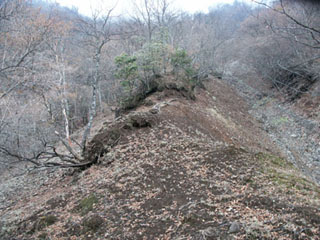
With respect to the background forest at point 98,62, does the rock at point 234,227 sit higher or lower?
lower

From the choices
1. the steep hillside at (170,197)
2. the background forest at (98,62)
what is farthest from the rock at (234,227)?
the background forest at (98,62)

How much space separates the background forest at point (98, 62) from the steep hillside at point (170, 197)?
154 centimetres

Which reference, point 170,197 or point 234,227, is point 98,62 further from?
point 234,227

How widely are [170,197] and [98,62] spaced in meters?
7.74

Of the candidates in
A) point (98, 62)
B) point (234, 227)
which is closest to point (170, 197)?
point (234, 227)

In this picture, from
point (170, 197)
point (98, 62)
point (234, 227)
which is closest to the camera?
point (234, 227)

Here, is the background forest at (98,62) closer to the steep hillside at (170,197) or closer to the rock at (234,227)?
the steep hillside at (170,197)

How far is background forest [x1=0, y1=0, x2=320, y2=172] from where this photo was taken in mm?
8164

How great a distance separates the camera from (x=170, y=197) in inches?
189

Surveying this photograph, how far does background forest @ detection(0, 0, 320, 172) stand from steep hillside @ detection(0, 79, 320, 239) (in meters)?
1.54

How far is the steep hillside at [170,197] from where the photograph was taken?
12.2 ft

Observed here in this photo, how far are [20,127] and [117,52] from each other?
12.6 metres

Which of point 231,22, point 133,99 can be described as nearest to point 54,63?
point 133,99

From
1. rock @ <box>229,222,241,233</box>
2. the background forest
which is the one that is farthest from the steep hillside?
the background forest
